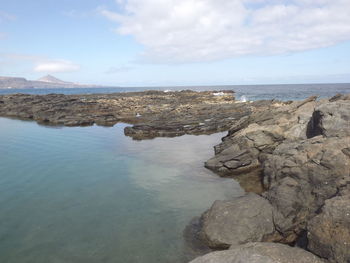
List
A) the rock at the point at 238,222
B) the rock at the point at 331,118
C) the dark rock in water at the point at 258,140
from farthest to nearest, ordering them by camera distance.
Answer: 1. the dark rock in water at the point at 258,140
2. the rock at the point at 331,118
3. the rock at the point at 238,222

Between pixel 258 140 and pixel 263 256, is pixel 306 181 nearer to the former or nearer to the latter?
pixel 263 256

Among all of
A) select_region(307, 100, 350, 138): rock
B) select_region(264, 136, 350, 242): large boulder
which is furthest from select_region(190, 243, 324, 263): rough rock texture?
select_region(307, 100, 350, 138): rock

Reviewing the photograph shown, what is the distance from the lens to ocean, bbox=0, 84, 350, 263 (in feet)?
34.6

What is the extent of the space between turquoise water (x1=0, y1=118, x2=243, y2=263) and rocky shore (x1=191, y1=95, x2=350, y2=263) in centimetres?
184

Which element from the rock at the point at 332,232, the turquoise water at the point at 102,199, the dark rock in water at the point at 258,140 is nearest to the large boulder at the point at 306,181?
the rock at the point at 332,232

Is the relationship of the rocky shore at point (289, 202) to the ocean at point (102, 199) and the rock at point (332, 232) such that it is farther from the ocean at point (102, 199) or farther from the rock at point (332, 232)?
the ocean at point (102, 199)

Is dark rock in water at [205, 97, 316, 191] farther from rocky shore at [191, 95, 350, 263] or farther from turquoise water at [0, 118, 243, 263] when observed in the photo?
turquoise water at [0, 118, 243, 263]

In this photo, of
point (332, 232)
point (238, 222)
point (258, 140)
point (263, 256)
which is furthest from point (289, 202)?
point (258, 140)

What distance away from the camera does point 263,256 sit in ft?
24.5

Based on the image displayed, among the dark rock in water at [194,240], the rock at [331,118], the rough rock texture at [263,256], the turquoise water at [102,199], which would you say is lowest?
the dark rock in water at [194,240]

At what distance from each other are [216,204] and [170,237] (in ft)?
8.24

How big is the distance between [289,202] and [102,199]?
943 centimetres

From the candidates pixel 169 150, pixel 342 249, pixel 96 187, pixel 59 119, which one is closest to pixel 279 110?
pixel 169 150

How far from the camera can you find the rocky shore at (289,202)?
7.92 meters
